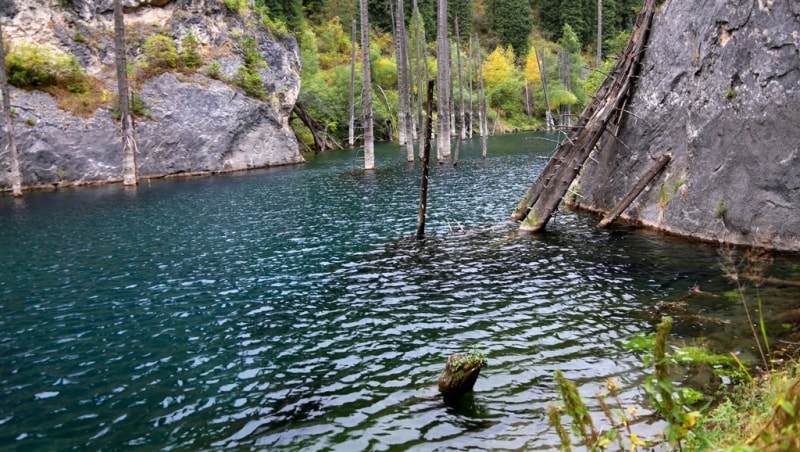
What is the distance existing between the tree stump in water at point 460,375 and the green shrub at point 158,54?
38.9 metres

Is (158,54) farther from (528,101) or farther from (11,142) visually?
(528,101)

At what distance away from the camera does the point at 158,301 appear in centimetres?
1124

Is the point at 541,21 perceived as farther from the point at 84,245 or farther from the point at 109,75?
the point at 84,245

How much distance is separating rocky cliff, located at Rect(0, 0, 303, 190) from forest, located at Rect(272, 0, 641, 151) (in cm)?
804

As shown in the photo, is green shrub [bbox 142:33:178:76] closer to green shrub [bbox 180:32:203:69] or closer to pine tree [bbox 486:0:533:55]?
green shrub [bbox 180:32:203:69]

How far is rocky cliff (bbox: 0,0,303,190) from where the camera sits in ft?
104

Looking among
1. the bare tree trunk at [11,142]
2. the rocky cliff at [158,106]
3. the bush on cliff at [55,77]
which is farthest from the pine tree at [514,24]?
the bare tree trunk at [11,142]

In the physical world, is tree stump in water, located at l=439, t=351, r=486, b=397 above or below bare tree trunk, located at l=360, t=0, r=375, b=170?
below

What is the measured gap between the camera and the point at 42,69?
108 ft

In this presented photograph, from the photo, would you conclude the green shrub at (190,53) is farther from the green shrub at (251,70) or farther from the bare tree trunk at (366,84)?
the bare tree trunk at (366,84)

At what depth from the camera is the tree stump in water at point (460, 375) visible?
6.56m

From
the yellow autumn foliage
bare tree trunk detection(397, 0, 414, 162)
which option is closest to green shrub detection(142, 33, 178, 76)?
bare tree trunk detection(397, 0, 414, 162)

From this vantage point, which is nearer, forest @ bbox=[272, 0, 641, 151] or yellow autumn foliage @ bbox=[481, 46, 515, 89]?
forest @ bbox=[272, 0, 641, 151]

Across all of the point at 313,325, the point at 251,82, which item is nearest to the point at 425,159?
the point at 313,325
